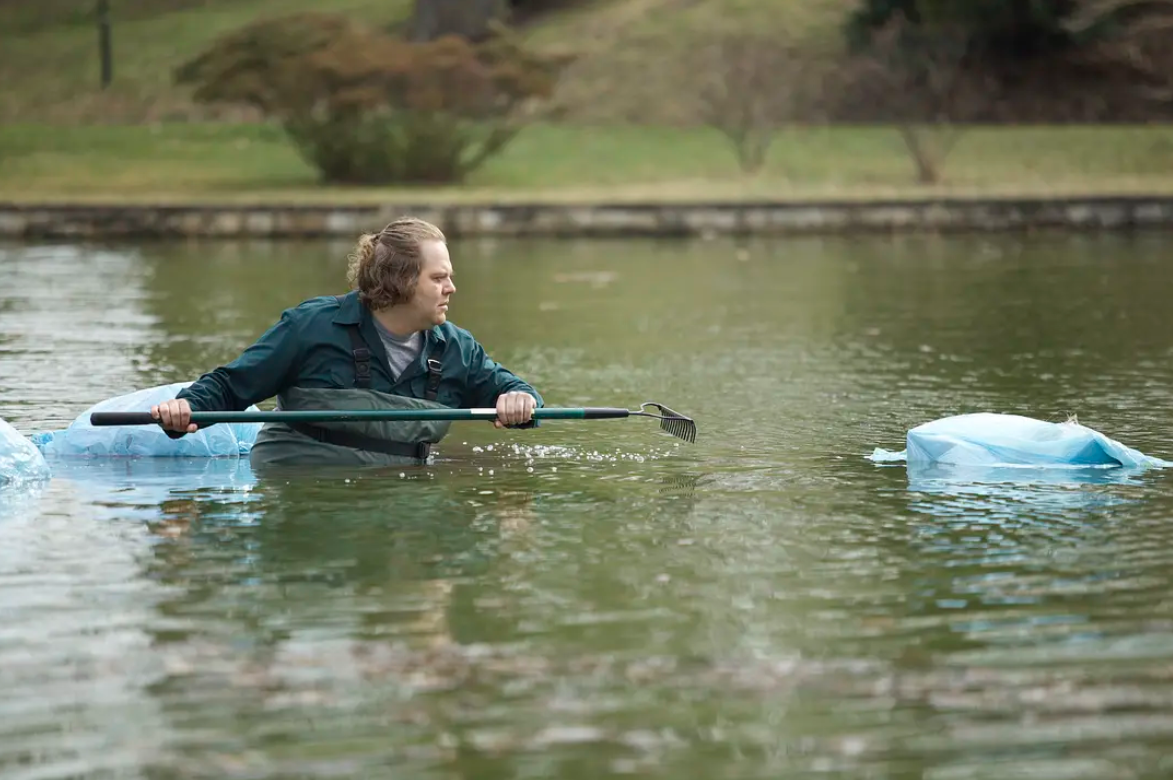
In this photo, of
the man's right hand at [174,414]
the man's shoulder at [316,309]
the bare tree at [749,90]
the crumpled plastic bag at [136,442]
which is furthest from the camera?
the bare tree at [749,90]

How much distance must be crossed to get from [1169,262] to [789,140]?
40.9 ft

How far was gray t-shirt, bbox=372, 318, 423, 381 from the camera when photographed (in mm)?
7953

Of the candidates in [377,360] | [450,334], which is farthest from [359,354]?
[450,334]

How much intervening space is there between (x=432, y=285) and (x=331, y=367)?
21.0 inches

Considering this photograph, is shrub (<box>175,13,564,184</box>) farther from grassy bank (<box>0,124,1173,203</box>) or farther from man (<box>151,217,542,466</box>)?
man (<box>151,217,542,466</box>)

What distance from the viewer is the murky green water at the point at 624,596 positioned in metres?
4.61

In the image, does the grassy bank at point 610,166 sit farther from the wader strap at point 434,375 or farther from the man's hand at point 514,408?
the man's hand at point 514,408

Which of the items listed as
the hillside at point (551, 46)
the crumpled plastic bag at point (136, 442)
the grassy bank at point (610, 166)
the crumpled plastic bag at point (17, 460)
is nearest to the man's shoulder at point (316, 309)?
the crumpled plastic bag at point (136, 442)

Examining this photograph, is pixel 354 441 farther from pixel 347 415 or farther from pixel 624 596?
pixel 624 596

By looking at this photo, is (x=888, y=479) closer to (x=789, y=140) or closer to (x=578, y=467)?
(x=578, y=467)

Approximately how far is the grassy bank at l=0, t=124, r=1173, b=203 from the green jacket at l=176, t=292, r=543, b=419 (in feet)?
53.1

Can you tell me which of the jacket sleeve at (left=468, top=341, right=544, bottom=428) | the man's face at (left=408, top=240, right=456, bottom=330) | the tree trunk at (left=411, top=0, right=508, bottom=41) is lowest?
the jacket sleeve at (left=468, top=341, right=544, bottom=428)

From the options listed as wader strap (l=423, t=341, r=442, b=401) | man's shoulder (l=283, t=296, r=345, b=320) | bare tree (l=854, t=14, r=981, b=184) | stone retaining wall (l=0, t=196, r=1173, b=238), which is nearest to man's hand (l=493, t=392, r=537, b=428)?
wader strap (l=423, t=341, r=442, b=401)

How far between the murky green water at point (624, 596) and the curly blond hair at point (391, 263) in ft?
2.35
